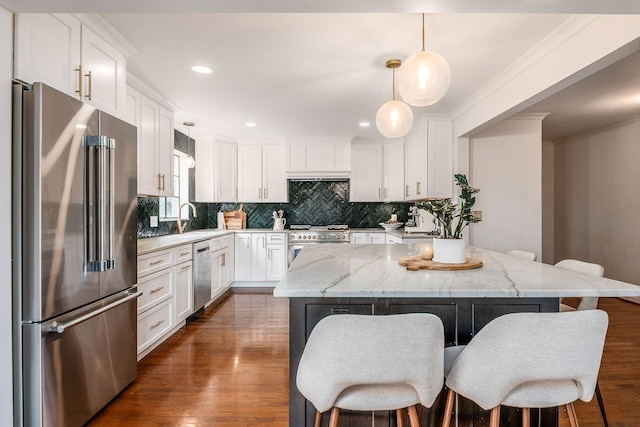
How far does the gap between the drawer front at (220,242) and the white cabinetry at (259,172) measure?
849 mm

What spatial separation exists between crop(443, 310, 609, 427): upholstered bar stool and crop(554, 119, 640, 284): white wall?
465 cm

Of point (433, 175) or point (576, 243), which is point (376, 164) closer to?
point (433, 175)

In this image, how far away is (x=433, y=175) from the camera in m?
3.93

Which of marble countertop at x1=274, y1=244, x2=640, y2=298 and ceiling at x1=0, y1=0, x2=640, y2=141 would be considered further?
ceiling at x1=0, y1=0, x2=640, y2=141

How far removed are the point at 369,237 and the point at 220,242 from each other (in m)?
2.12

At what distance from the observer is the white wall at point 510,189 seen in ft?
12.5

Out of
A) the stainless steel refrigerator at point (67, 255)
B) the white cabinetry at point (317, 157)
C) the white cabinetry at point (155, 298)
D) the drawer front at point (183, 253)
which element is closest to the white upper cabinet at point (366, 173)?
the white cabinetry at point (317, 157)

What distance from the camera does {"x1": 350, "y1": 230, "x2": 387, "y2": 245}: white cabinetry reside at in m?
5.06

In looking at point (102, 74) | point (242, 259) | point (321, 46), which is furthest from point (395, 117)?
point (242, 259)

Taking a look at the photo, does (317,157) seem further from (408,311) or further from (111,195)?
(408,311)

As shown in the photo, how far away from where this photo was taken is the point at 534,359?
110 centimetres

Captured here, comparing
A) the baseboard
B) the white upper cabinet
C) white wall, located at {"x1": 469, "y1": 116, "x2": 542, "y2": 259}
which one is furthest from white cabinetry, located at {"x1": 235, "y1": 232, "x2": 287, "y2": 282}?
white wall, located at {"x1": 469, "y1": 116, "x2": 542, "y2": 259}

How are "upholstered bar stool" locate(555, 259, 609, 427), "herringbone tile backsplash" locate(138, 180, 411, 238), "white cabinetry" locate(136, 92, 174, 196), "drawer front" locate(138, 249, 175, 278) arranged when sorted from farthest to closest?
"herringbone tile backsplash" locate(138, 180, 411, 238) < "white cabinetry" locate(136, 92, 174, 196) < "drawer front" locate(138, 249, 175, 278) < "upholstered bar stool" locate(555, 259, 609, 427)

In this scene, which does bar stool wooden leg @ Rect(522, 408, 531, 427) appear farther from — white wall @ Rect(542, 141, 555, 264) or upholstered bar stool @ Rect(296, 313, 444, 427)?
white wall @ Rect(542, 141, 555, 264)
